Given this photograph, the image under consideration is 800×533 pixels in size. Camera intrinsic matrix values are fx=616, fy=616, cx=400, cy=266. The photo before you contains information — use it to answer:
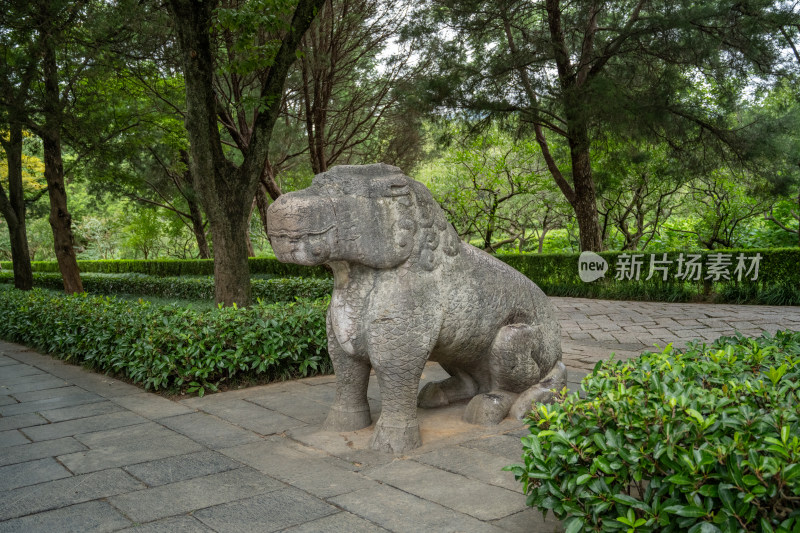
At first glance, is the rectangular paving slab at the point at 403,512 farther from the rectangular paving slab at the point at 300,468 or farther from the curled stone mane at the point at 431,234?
the curled stone mane at the point at 431,234

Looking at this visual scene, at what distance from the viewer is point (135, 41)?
1002 centimetres

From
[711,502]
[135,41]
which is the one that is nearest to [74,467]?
[711,502]

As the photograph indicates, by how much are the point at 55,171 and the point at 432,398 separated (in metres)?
8.54

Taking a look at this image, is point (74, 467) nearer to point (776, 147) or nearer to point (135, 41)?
point (135, 41)

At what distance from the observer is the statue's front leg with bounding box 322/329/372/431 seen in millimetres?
3420

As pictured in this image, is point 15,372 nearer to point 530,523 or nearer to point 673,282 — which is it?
point 530,523

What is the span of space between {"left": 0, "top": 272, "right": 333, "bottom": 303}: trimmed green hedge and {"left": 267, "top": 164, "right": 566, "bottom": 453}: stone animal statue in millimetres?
3678

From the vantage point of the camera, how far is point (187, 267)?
18.3 metres

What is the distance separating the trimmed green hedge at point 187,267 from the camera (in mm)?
15641

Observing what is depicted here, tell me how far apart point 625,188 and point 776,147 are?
4.75 meters

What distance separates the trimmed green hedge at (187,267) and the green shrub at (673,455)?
1258 centimetres

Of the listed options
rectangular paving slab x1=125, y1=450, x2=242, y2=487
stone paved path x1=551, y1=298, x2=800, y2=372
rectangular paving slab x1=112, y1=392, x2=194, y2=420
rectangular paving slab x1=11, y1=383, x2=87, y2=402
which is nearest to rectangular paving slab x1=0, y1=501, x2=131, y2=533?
rectangular paving slab x1=125, y1=450, x2=242, y2=487

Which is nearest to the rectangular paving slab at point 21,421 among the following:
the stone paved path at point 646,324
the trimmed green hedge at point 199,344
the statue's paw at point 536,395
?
the trimmed green hedge at point 199,344

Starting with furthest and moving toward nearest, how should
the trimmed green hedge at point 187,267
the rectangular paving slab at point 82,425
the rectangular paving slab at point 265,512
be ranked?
A: 1. the trimmed green hedge at point 187,267
2. the rectangular paving slab at point 82,425
3. the rectangular paving slab at point 265,512
